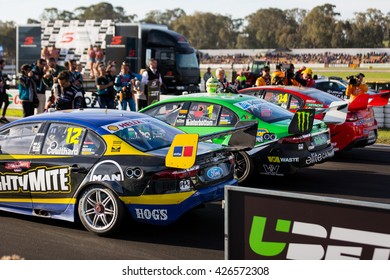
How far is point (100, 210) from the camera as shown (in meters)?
6.81

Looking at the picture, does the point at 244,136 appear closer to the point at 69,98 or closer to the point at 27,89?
the point at 69,98

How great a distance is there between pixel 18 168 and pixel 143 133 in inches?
59.4

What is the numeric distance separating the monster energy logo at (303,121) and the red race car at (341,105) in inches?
66.8

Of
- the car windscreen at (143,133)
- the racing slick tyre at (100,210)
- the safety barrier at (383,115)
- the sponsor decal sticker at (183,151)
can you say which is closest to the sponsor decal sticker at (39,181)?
the racing slick tyre at (100,210)

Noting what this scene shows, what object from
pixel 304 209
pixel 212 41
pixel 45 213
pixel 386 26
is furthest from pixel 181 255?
pixel 212 41

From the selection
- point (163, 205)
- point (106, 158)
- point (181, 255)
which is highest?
point (106, 158)

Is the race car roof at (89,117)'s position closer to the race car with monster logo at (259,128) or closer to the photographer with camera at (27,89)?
the race car with monster logo at (259,128)

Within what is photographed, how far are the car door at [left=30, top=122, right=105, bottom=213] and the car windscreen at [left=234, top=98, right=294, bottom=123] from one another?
3313mm

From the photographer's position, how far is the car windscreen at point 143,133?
7035 millimetres

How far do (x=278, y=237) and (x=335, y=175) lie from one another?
21.7 ft

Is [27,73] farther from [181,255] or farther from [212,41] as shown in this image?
[212,41]

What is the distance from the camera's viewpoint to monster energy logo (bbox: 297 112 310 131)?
913 cm

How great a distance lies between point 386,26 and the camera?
100062 mm

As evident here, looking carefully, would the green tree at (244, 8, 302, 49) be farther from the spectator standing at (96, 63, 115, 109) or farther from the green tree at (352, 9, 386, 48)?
the spectator standing at (96, 63, 115, 109)
